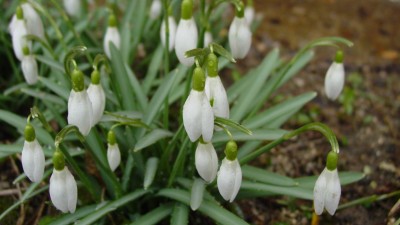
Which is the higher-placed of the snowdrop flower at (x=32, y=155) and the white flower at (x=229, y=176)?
the snowdrop flower at (x=32, y=155)

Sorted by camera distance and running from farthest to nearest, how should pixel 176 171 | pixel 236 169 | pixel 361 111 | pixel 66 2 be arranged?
pixel 361 111 < pixel 66 2 < pixel 176 171 < pixel 236 169

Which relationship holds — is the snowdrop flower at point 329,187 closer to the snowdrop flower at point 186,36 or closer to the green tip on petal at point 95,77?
the snowdrop flower at point 186,36

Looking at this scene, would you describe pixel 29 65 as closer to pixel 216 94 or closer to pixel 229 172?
pixel 216 94

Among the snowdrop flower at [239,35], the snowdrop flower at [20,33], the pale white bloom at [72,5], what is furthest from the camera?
the pale white bloom at [72,5]

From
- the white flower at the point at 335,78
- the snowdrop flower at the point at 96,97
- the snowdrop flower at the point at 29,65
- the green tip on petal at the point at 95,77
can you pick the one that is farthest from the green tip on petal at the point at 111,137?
the white flower at the point at 335,78

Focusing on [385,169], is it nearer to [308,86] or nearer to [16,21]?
[308,86]

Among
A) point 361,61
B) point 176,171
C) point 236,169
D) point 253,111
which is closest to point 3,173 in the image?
point 176,171

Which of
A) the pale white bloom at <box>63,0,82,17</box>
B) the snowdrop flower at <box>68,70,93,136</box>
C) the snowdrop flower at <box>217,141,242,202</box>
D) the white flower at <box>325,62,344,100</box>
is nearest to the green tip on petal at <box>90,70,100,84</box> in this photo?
the snowdrop flower at <box>68,70,93,136</box>

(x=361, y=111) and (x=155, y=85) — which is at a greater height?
(x=155, y=85)
